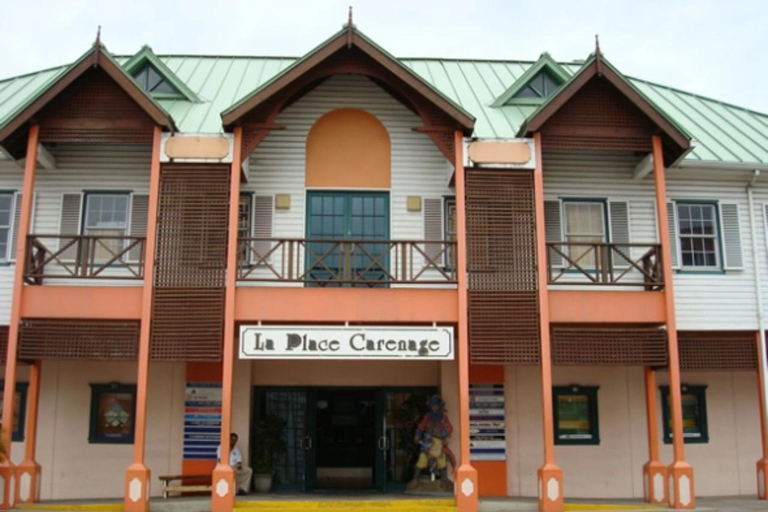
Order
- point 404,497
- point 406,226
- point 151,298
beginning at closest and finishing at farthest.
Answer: point 151,298, point 404,497, point 406,226

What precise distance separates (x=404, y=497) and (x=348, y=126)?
7855mm

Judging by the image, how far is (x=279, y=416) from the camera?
1803 centimetres

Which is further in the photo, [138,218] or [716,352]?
[138,218]

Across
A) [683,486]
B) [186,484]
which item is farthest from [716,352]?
[186,484]

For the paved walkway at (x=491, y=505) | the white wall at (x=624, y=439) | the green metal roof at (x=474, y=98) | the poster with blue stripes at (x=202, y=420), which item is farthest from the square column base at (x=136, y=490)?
the white wall at (x=624, y=439)

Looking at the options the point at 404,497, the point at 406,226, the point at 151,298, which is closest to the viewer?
the point at 151,298

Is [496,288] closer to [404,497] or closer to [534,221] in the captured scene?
[534,221]

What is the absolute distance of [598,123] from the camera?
53.6 feet

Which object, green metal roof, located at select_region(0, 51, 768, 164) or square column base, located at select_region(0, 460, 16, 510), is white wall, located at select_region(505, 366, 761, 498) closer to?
green metal roof, located at select_region(0, 51, 768, 164)

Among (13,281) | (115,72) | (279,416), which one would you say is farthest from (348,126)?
(13,281)

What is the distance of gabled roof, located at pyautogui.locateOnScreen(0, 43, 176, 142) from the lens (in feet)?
50.3

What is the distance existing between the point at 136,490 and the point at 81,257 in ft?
17.1

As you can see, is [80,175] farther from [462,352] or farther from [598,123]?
[598,123]

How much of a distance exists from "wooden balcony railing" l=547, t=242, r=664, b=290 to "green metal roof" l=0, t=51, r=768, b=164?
8.36 ft
